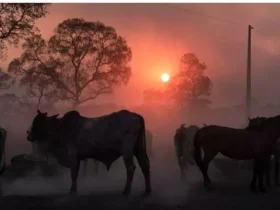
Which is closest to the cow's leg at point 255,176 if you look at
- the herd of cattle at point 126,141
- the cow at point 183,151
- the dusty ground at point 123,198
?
the herd of cattle at point 126,141

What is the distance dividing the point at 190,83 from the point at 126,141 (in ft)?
148

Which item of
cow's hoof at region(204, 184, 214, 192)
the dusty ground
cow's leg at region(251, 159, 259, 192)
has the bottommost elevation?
the dusty ground

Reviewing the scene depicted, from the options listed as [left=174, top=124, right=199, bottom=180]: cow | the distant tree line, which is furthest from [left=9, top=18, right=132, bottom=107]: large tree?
[left=174, top=124, right=199, bottom=180]: cow

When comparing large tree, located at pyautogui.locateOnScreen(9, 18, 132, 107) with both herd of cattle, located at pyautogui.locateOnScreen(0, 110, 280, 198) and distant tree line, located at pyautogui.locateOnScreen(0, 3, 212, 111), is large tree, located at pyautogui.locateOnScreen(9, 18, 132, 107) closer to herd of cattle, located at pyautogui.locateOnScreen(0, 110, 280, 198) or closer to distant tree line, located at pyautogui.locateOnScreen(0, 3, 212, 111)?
distant tree line, located at pyautogui.locateOnScreen(0, 3, 212, 111)

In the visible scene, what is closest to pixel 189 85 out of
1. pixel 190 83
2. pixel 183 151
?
pixel 190 83

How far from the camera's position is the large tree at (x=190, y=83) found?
55406mm

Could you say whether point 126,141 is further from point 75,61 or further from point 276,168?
point 75,61

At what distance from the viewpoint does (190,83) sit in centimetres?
5647

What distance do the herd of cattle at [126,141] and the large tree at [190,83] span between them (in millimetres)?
42914

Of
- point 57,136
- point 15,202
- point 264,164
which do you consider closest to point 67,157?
point 57,136

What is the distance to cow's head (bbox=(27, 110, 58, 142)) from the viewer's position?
13281 mm

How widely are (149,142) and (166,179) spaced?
22.6ft

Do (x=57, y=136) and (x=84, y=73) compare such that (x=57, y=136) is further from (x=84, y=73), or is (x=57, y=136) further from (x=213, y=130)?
(x=84, y=73)

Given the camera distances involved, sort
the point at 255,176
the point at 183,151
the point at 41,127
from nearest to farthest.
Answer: the point at 255,176 → the point at 41,127 → the point at 183,151
